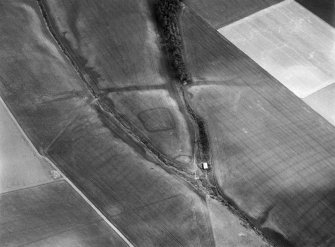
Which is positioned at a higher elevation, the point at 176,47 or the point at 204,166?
the point at 176,47

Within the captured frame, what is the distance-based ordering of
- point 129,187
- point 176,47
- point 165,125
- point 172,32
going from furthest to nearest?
1. point 172,32
2. point 176,47
3. point 165,125
4. point 129,187

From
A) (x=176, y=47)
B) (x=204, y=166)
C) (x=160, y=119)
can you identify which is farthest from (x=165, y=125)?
(x=176, y=47)

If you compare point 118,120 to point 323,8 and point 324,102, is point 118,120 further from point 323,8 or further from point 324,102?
point 323,8

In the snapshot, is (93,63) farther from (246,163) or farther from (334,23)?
(334,23)

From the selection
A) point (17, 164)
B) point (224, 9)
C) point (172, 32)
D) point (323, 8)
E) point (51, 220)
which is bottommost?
point (51, 220)

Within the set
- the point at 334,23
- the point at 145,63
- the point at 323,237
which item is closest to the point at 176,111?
the point at 145,63

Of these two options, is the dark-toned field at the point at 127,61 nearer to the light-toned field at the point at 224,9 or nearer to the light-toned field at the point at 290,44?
the light-toned field at the point at 224,9
